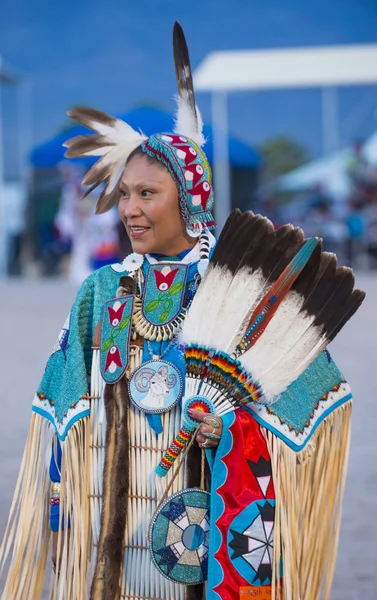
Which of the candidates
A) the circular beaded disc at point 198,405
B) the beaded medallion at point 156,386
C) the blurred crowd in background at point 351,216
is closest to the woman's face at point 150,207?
the beaded medallion at point 156,386

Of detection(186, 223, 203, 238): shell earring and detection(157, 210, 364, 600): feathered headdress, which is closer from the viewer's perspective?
detection(157, 210, 364, 600): feathered headdress

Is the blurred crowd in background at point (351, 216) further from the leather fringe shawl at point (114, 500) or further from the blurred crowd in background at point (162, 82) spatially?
the leather fringe shawl at point (114, 500)

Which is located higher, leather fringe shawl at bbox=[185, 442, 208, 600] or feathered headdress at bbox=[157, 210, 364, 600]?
feathered headdress at bbox=[157, 210, 364, 600]

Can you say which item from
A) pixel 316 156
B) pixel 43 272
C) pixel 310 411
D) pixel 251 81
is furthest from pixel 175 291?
pixel 316 156

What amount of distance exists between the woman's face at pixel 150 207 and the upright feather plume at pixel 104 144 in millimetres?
127

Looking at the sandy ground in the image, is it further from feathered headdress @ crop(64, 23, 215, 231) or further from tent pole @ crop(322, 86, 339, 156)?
tent pole @ crop(322, 86, 339, 156)

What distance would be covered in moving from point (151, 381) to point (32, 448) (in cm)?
45

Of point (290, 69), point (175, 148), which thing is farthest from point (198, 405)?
point (290, 69)

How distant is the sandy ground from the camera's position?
408 centimetres

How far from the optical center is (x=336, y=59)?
15109 mm

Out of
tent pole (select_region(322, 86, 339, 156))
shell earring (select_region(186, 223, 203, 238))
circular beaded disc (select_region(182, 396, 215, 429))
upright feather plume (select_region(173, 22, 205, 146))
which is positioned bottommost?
circular beaded disc (select_region(182, 396, 215, 429))

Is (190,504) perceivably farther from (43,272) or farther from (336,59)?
(43,272)

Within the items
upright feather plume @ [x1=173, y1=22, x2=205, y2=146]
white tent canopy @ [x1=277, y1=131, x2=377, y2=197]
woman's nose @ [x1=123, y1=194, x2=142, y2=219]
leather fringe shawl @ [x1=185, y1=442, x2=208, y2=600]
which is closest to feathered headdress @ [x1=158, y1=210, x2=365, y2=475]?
leather fringe shawl @ [x1=185, y1=442, x2=208, y2=600]

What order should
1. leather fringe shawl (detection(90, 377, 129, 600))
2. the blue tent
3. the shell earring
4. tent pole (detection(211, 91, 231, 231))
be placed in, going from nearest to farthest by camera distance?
leather fringe shawl (detection(90, 377, 129, 600)), the shell earring, the blue tent, tent pole (detection(211, 91, 231, 231))
